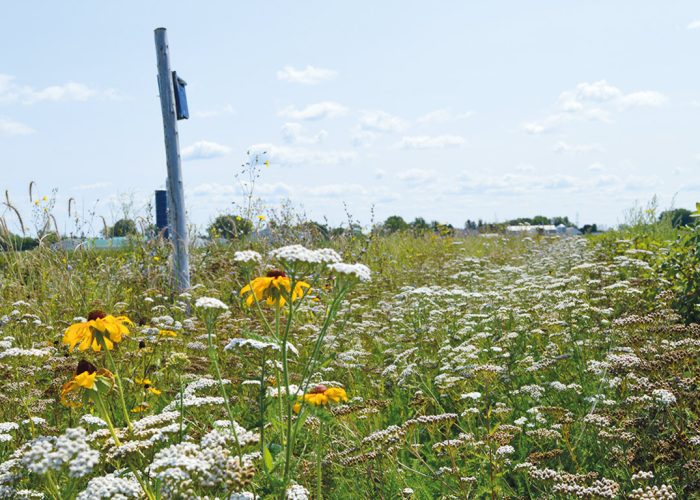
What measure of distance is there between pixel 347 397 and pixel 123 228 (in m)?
8.01

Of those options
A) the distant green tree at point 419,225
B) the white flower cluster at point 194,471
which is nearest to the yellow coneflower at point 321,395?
the white flower cluster at point 194,471

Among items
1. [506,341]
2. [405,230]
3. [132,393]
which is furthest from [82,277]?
[405,230]

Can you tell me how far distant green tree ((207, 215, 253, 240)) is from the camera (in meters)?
10.8

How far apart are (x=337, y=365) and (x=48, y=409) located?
2097mm

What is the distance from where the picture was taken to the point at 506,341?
16.8 ft

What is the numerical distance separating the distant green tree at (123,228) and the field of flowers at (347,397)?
7.96ft

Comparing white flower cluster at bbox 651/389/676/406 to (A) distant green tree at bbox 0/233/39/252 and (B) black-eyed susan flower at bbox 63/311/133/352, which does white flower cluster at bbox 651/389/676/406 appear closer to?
(B) black-eyed susan flower at bbox 63/311/133/352

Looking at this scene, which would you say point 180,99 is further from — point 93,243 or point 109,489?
point 109,489

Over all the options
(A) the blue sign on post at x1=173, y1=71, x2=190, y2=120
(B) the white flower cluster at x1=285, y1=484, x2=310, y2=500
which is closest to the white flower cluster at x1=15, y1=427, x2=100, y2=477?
(B) the white flower cluster at x1=285, y1=484, x2=310, y2=500

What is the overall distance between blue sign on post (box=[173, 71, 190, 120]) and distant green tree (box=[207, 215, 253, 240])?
1836 millimetres

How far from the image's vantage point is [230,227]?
463 inches

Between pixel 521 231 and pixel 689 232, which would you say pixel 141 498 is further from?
pixel 521 231

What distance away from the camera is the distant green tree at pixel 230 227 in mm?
10836

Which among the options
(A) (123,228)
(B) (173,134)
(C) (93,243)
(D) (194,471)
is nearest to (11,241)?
(C) (93,243)
